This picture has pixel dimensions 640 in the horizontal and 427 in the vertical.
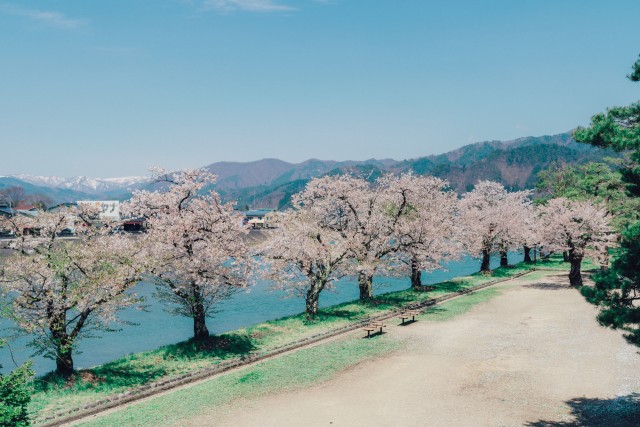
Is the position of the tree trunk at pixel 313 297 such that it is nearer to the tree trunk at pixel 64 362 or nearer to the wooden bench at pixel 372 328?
the wooden bench at pixel 372 328

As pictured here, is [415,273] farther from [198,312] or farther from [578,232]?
[198,312]

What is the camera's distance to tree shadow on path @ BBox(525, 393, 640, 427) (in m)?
15.6

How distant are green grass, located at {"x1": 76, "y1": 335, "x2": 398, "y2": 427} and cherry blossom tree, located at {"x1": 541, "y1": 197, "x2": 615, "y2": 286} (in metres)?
24.2

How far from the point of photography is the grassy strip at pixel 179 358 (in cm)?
2027

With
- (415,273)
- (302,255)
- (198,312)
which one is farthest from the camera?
(415,273)

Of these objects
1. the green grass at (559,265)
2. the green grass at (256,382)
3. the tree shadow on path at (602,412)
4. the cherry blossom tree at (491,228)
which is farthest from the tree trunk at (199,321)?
the green grass at (559,265)

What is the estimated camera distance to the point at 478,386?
19.6 metres

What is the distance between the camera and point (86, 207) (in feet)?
82.7

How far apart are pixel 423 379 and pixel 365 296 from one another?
19.9 m

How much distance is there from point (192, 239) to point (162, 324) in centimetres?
2128

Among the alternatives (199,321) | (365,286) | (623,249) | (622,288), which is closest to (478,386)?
(622,288)

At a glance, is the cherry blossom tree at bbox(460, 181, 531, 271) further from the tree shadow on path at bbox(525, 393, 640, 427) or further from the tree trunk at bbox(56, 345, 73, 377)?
the tree trunk at bbox(56, 345, 73, 377)

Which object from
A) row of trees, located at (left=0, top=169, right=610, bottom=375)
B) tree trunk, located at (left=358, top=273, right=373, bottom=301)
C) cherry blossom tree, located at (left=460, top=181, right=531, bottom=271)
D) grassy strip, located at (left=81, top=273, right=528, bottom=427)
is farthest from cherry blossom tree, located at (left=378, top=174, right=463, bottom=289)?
grassy strip, located at (left=81, top=273, right=528, bottom=427)

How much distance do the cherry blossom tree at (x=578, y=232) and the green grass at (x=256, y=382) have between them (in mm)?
24215
